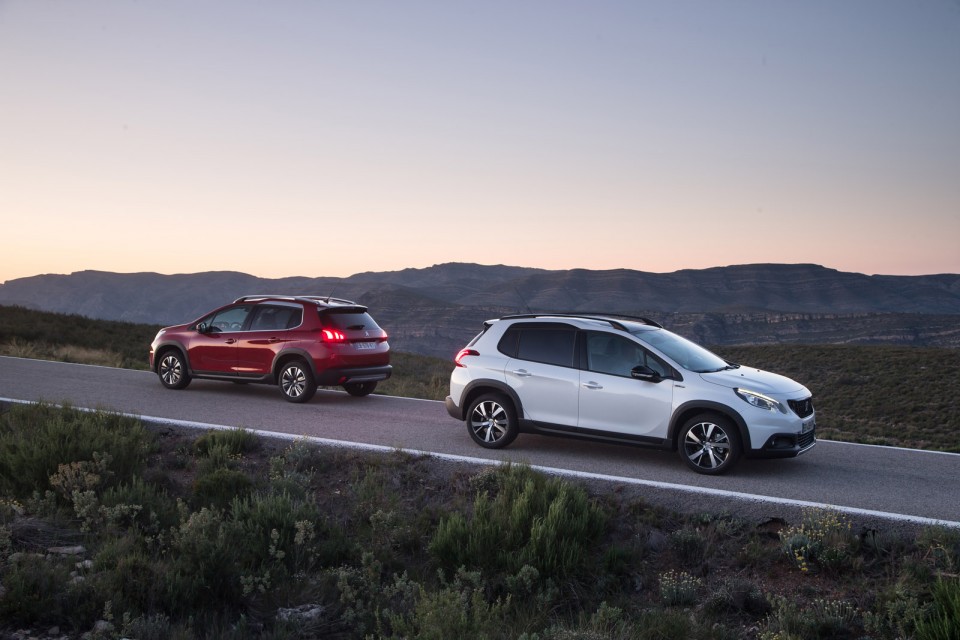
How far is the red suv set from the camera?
43.5 ft

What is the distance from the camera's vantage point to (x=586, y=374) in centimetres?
923

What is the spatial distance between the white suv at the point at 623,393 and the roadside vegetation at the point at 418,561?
4.65 ft

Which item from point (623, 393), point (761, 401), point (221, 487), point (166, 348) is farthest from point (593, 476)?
point (166, 348)

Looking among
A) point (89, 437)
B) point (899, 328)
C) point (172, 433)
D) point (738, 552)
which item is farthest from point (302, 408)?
point (899, 328)

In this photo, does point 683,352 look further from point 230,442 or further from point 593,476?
point 230,442

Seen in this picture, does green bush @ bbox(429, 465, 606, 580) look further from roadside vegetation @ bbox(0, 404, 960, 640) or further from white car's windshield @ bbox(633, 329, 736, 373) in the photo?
white car's windshield @ bbox(633, 329, 736, 373)

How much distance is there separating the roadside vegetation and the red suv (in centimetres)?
483

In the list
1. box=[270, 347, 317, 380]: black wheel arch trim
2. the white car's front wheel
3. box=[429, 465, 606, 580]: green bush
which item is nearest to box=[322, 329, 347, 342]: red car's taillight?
box=[270, 347, 317, 380]: black wheel arch trim

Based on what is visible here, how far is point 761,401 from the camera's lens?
27.5 feet

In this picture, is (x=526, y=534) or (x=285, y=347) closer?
(x=526, y=534)

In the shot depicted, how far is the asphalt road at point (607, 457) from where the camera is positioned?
7.41 meters

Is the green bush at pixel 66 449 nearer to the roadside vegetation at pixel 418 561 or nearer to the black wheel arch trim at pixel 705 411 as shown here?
the roadside vegetation at pixel 418 561

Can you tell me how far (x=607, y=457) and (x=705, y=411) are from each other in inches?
57.9

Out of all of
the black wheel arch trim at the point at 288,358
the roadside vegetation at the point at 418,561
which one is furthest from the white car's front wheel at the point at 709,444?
the black wheel arch trim at the point at 288,358
